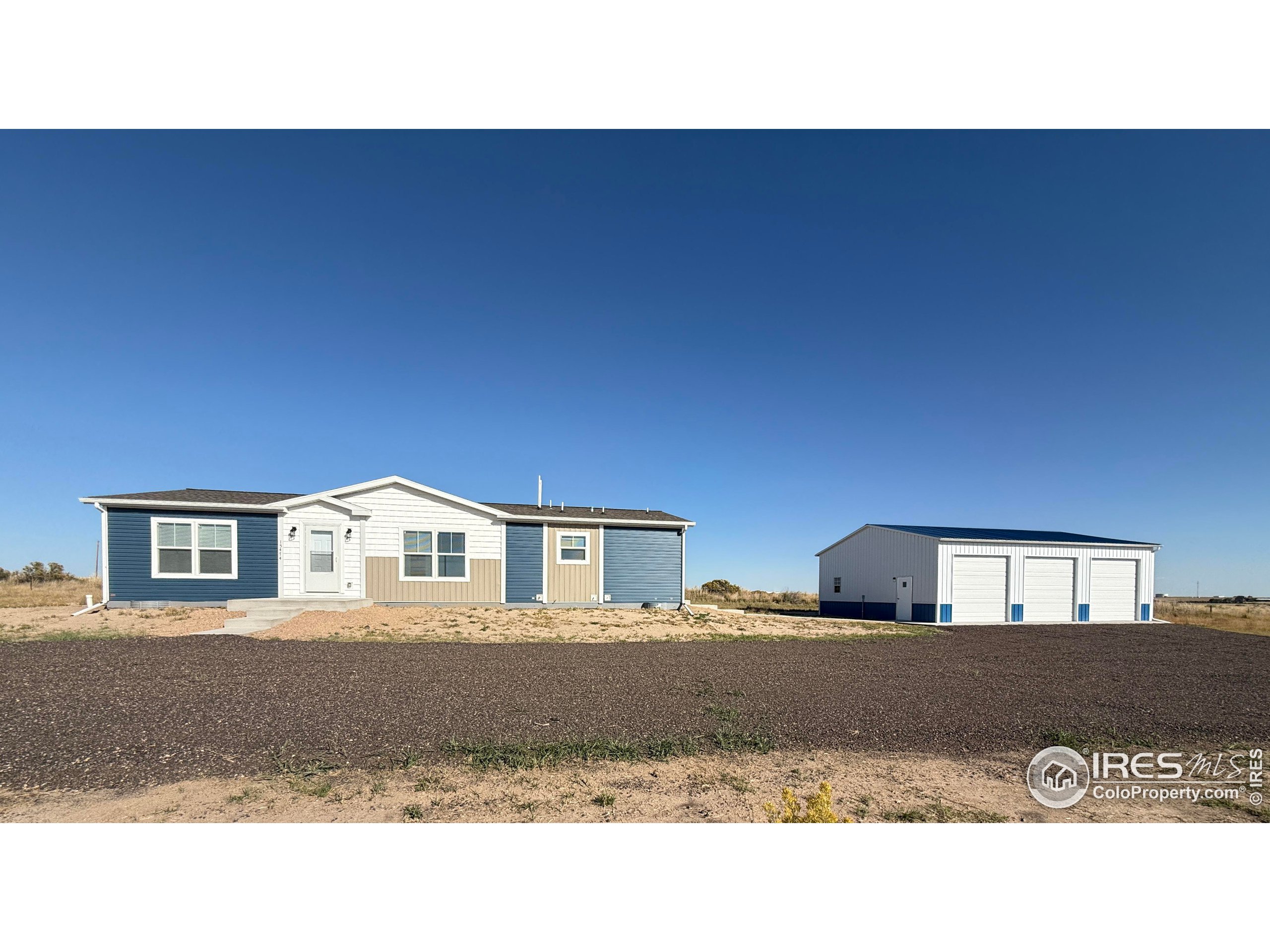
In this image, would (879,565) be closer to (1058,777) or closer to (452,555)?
(452,555)

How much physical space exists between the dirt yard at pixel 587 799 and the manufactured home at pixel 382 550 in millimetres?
12364

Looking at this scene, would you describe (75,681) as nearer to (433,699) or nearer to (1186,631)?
(433,699)

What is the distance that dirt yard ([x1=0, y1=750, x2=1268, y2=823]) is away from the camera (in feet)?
12.8

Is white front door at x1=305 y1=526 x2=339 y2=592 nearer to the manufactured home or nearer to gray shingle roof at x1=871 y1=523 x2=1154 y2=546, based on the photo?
the manufactured home

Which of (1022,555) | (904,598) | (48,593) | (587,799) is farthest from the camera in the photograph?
(48,593)

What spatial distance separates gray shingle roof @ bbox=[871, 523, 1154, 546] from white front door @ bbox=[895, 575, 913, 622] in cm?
188

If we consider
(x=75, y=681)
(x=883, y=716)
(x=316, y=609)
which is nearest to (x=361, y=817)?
(x=883, y=716)

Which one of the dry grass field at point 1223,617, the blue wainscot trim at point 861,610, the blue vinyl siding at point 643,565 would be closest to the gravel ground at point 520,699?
the blue vinyl siding at point 643,565

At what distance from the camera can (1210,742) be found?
580 cm

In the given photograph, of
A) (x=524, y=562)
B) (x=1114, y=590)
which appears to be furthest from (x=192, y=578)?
(x=1114, y=590)

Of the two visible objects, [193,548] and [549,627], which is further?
[193,548]

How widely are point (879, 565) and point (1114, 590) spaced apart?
837 cm

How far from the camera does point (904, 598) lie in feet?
69.9

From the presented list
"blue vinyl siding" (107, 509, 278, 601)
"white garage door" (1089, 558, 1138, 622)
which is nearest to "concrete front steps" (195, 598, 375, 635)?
"blue vinyl siding" (107, 509, 278, 601)
